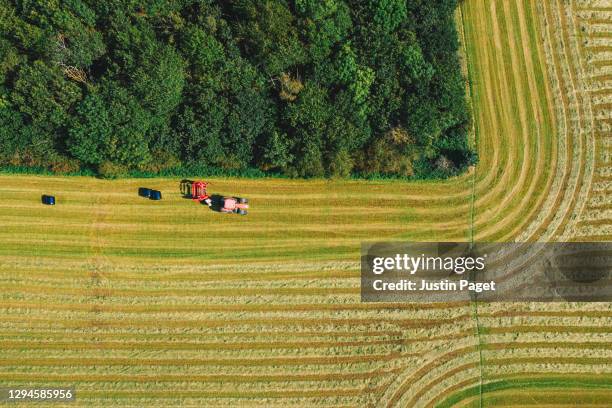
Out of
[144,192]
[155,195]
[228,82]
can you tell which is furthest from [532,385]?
[144,192]

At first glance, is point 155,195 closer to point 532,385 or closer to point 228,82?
point 228,82

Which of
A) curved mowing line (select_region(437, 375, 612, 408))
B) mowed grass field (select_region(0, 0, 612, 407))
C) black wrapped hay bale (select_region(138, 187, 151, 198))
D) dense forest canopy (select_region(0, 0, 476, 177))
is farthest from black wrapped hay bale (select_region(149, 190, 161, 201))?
curved mowing line (select_region(437, 375, 612, 408))

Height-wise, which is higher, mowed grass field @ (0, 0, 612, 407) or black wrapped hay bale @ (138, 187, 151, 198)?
black wrapped hay bale @ (138, 187, 151, 198)

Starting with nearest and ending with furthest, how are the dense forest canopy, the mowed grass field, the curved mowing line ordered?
the dense forest canopy
the curved mowing line
the mowed grass field

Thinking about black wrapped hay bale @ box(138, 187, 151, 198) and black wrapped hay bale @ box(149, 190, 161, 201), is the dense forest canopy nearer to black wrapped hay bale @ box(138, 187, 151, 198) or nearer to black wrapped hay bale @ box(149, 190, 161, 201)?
black wrapped hay bale @ box(138, 187, 151, 198)

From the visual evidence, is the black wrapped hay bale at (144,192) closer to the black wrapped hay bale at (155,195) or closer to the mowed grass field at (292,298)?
the black wrapped hay bale at (155,195)

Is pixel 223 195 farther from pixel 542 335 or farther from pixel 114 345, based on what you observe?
pixel 542 335

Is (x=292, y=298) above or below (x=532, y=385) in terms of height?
above
